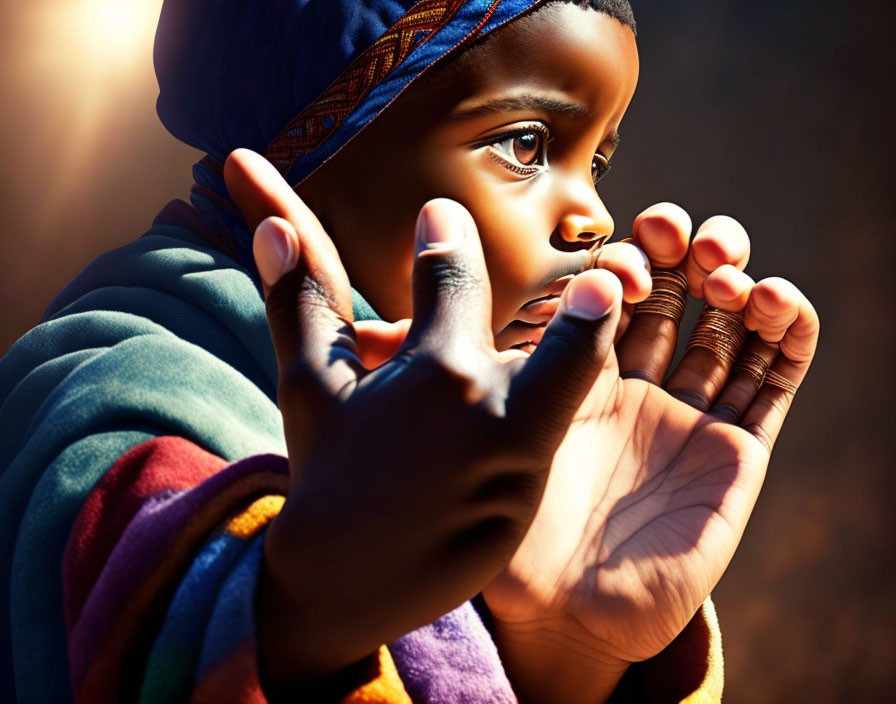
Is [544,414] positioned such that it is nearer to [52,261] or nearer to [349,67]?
[349,67]

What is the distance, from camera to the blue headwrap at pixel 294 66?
69 centimetres

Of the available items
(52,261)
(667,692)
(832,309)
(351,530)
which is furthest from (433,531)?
(832,309)

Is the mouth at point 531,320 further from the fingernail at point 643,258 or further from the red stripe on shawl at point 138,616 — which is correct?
the red stripe on shawl at point 138,616

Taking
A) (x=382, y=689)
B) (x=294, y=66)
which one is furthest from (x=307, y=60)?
(x=382, y=689)

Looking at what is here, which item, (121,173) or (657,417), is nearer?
(657,417)

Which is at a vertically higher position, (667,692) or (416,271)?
(416,271)

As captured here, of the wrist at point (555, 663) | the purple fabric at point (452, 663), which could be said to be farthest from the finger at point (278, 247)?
the wrist at point (555, 663)

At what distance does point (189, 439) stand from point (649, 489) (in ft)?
1.15

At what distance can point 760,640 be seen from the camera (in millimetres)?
1219

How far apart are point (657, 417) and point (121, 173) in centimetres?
74

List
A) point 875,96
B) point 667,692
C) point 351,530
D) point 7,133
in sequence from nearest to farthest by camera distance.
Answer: point 351,530, point 667,692, point 7,133, point 875,96

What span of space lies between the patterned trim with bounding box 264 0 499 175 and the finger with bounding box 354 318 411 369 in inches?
10.2

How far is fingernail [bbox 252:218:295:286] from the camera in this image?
41cm

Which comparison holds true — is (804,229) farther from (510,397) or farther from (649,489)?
(510,397)
